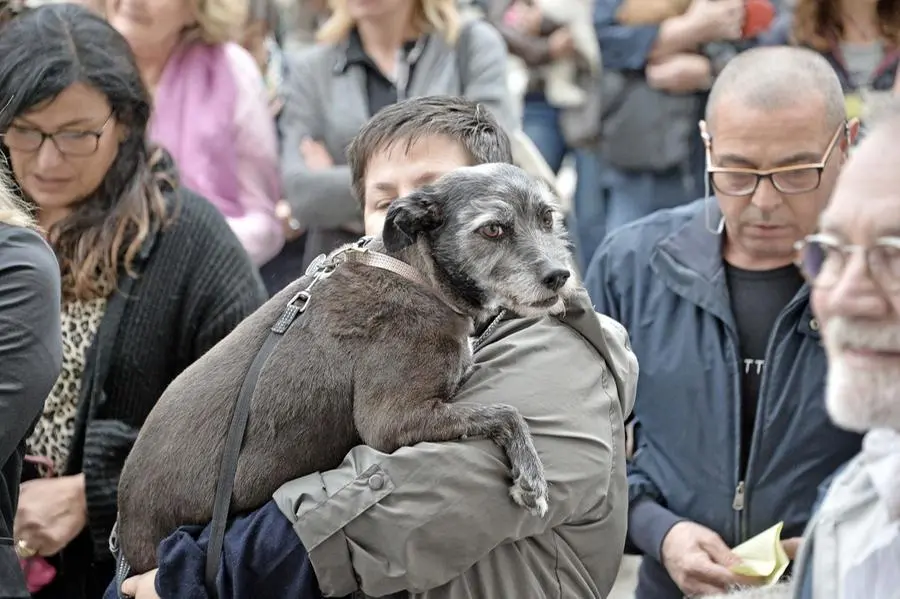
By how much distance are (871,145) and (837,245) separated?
18 centimetres

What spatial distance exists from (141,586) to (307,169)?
236cm

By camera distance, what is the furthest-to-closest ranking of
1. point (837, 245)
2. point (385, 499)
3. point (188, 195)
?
point (188, 195)
point (385, 499)
point (837, 245)

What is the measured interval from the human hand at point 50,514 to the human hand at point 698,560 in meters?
1.53

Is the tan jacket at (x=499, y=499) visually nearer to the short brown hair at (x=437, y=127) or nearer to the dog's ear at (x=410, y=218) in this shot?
the dog's ear at (x=410, y=218)

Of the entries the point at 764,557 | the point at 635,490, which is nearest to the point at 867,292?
the point at 764,557

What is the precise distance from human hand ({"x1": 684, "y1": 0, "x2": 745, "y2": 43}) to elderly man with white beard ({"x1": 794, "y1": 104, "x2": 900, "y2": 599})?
369 cm

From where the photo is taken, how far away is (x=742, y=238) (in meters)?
3.48

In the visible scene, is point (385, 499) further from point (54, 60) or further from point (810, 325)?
point (54, 60)

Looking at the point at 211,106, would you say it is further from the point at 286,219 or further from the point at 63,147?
the point at 63,147

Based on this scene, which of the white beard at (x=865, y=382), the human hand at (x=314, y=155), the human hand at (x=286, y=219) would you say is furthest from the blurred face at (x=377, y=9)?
the white beard at (x=865, y=382)

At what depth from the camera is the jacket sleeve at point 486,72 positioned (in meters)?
4.97

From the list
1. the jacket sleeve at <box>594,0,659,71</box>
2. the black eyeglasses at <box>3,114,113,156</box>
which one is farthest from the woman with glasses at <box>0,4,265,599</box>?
the jacket sleeve at <box>594,0,659,71</box>

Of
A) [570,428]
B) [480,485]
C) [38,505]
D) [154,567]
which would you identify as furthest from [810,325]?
[38,505]

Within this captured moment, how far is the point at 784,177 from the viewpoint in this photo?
3.38m
